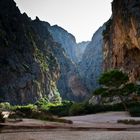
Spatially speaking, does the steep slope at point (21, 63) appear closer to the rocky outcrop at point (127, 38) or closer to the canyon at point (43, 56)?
the canyon at point (43, 56)

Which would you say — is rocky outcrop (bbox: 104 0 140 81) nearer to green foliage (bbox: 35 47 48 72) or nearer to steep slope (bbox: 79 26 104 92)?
green foliage (bbox: 35 47 48 72)

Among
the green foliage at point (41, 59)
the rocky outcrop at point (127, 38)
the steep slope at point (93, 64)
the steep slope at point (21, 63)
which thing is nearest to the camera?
the rocky outcrop at point (127, 38)

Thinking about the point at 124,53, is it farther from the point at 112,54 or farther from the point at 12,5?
the point at 12,5

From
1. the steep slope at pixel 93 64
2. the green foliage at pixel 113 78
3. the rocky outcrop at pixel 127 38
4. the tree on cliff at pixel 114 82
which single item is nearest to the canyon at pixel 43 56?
the rocky outcrop at pixel 127 38

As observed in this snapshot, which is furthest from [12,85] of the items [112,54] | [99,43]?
[99,43]

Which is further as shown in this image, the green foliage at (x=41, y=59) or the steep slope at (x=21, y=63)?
the green foliage at (x=41, y=59)

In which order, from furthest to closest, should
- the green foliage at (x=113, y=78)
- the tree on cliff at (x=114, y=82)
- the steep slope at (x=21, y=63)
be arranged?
1. the steep slope at (x=21, y=63)
2. the tree on cliff at (x=114, y=82)
3. the green foliage at (x=113, y=78)

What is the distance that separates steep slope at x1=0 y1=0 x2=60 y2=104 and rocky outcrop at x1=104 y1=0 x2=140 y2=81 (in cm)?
2820

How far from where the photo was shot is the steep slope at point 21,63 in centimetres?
9381

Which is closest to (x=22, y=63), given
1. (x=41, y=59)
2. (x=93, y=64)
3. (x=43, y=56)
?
(x=41, y=59)

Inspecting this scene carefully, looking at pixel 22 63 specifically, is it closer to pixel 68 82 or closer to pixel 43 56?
pixel 43 56

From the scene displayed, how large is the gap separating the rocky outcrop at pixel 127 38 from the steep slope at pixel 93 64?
228ft

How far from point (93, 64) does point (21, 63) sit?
72.4 metres

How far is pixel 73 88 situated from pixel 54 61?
21.4 meters
